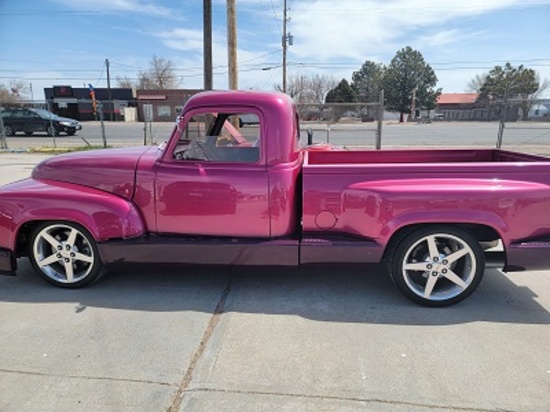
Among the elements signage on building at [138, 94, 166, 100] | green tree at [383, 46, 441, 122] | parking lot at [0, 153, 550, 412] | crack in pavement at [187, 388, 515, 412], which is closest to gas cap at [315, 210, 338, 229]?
parking lot at [0, 153, 550, 412]

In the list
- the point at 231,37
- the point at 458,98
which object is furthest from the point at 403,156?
the point at 458,98

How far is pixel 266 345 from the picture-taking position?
284 cm

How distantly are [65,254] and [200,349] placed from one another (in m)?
1.77

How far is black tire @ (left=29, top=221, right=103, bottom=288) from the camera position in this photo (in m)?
3.63

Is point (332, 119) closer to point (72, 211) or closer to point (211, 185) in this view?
point (211, 185)

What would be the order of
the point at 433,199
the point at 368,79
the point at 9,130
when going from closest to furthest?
the point at 433,199
the point at 9,130
the point at 368,79

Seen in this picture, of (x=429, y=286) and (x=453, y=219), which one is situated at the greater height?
(x=453, y=219)

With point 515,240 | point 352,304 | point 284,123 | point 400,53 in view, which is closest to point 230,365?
point 352,304

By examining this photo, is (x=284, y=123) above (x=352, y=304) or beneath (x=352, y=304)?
above

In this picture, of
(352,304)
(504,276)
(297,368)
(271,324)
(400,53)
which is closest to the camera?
(297,368)

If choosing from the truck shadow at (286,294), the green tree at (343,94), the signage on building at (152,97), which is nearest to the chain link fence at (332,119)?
the truck shadow at (286,294)

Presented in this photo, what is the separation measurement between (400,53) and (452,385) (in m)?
77.7

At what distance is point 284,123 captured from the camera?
350 cm

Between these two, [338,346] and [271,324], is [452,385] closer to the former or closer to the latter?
[338,346]
